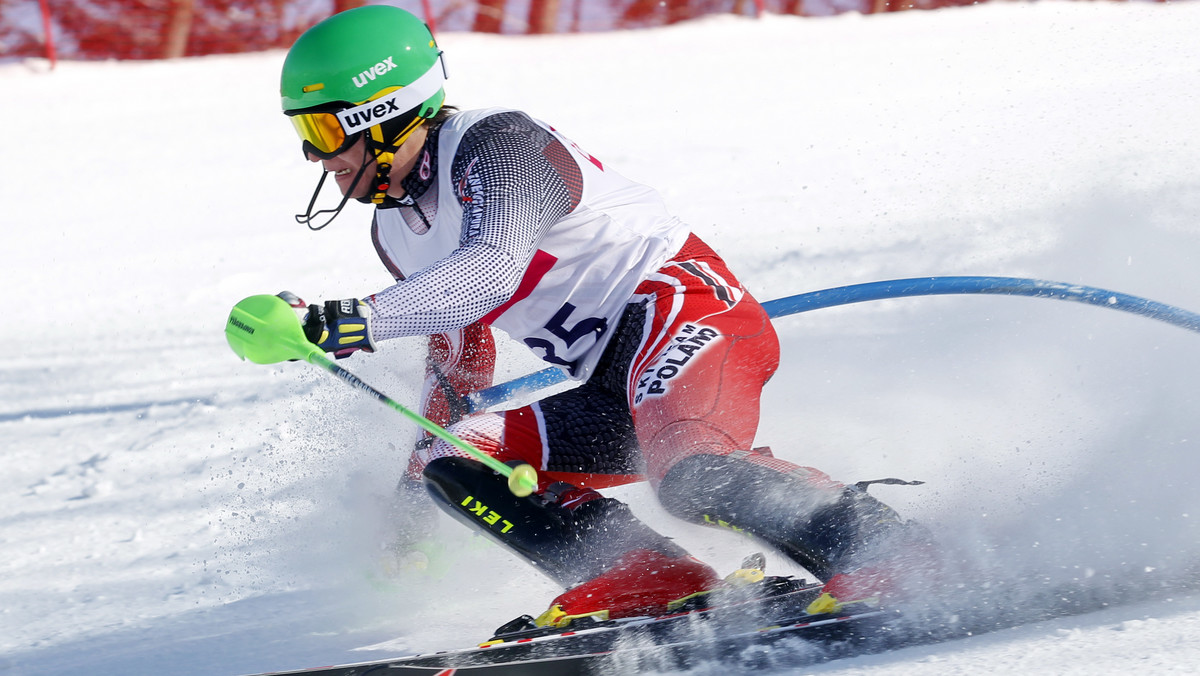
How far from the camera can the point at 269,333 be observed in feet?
7.22

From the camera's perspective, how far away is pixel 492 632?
2795mm

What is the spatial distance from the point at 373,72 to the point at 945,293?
1.99 m

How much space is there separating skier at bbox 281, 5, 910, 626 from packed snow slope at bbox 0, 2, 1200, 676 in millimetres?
414

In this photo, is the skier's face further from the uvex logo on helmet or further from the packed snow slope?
the packed snow slope

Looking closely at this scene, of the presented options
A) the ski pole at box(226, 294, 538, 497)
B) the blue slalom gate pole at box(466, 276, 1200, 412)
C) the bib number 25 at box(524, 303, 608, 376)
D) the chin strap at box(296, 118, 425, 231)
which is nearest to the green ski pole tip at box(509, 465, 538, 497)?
the ski pole at box(226, 294, 538, 497)

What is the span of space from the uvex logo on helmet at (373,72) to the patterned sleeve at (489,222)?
0.87ft

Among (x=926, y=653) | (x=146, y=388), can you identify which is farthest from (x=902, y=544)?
(x=146, y=388)

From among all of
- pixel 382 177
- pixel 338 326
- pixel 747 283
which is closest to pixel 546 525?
pixel 338 326

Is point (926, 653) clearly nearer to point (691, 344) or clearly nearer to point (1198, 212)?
point (691, 344)

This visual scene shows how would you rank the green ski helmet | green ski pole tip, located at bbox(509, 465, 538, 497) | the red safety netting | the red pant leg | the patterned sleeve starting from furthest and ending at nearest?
the red safety netting < the green ski helmet < the red pant leg < the patterned sleeve < green ski pole tip, located at bbox(509, 465, 538, 497)

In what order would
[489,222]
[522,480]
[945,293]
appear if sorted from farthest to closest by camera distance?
[945,293]
[489,222]
[522,480]

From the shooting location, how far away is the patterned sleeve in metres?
A: 2.31

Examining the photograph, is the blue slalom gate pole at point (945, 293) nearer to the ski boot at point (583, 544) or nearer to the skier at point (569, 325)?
the skier at point (569, 325)

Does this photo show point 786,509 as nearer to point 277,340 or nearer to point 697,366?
point 697,366
